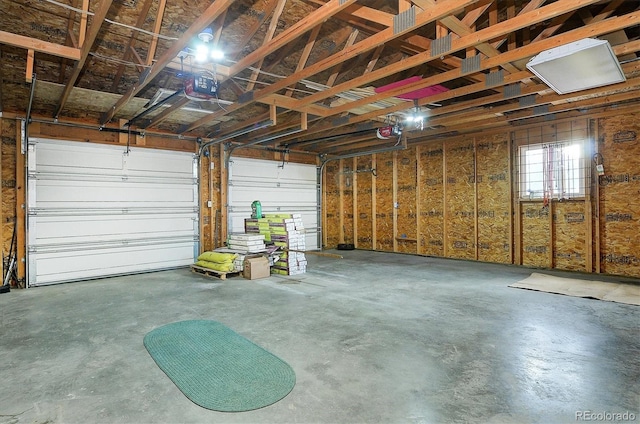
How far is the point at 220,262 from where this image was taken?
6566mm

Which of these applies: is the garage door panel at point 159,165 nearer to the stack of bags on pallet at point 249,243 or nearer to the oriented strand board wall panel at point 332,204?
the stack of bags on pallet at point 249,243

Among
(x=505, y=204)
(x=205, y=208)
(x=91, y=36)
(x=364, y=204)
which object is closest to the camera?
(x=91, y=36)

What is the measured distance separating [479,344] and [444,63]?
3.35 meters

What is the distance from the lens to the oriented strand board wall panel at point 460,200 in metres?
8.19

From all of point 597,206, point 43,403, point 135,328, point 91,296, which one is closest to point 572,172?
point 597,206

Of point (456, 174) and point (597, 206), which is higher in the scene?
point (456, 174)

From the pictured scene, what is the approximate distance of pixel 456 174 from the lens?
844 centimetres

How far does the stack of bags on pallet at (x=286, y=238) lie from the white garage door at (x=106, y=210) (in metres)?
1.95

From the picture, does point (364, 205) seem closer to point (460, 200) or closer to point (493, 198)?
point (460, 200)

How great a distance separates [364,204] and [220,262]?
5257 millimetres

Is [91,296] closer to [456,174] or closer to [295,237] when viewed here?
[295,237]

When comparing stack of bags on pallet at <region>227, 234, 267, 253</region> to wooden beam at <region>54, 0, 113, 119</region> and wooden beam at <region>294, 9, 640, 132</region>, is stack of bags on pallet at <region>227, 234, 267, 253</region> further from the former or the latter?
wooden beam at <region>54, 0, 113, 119</region>

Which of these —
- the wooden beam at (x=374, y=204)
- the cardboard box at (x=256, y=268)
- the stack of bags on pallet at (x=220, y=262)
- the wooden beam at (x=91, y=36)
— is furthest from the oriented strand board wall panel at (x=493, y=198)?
the wooden beam at (x=91, y=36)

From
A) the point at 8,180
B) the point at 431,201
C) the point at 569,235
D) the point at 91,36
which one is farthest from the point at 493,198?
the point at 8,180
